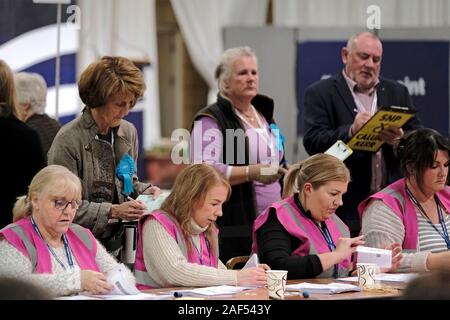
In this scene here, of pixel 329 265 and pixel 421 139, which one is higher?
pixel 421 139

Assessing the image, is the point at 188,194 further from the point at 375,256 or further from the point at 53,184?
the point at 375,256

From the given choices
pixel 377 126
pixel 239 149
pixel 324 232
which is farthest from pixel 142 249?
pixel 377 126

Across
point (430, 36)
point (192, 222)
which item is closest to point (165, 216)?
point (192, 222)

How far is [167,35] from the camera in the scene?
8594 millimetres

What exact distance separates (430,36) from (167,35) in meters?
3.26

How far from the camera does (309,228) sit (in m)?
3.91

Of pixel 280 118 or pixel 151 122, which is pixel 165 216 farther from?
pixel 151 122

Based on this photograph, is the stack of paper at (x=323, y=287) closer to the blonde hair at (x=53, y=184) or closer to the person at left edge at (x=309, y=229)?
the person at left edge at (x=309, y=229)

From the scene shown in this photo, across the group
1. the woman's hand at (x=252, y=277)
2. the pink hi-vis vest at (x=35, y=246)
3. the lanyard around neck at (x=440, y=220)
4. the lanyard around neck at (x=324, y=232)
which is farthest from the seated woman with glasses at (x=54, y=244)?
the lanyard around neck at (x=440, y=220)

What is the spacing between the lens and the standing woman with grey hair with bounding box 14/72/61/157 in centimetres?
458

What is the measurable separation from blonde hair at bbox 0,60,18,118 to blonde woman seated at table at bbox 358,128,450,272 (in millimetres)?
1580

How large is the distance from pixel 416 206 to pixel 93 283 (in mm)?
1615

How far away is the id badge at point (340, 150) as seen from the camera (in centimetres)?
467

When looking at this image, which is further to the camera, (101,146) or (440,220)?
(440,220)
